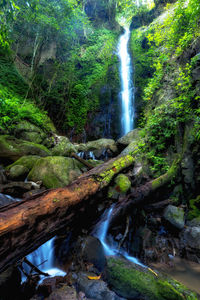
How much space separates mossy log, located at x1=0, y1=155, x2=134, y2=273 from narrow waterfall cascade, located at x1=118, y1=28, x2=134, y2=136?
33.8 ft

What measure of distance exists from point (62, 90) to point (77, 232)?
505 inches

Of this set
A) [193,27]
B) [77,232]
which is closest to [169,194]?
[77,232]

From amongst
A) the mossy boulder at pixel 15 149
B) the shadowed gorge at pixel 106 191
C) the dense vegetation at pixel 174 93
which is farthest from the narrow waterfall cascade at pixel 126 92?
the mossy boulder at pixel 15 149

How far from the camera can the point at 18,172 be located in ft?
16.5

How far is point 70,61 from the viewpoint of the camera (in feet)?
50.0

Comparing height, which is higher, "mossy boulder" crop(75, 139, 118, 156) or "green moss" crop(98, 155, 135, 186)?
"mossy boulder" crop(75, 139, 118, 156)

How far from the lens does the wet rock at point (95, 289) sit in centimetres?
202

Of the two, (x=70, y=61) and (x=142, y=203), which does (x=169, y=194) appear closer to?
(x=142, y=203)

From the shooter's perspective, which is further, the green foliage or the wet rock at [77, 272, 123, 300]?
the green foliage

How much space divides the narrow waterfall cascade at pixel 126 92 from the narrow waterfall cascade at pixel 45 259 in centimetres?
1019

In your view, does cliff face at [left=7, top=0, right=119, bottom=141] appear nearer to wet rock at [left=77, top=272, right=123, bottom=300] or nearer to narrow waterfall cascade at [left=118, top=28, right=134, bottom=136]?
narrow waterfall cascade at [left=118, top=28, right=134, bottom=136]

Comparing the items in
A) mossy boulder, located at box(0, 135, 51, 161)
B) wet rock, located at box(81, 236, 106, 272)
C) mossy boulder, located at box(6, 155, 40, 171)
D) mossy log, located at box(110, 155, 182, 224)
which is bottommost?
wet rock, located at box(81, 236, 106, 272)

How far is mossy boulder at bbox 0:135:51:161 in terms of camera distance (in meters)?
6.00

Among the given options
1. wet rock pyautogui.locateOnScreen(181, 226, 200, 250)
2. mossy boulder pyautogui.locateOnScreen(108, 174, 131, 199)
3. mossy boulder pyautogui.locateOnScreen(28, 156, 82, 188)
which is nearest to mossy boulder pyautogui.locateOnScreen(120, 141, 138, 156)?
mossy boulder pyautogui.locateOnScreen(108, 174, 131, 199)
